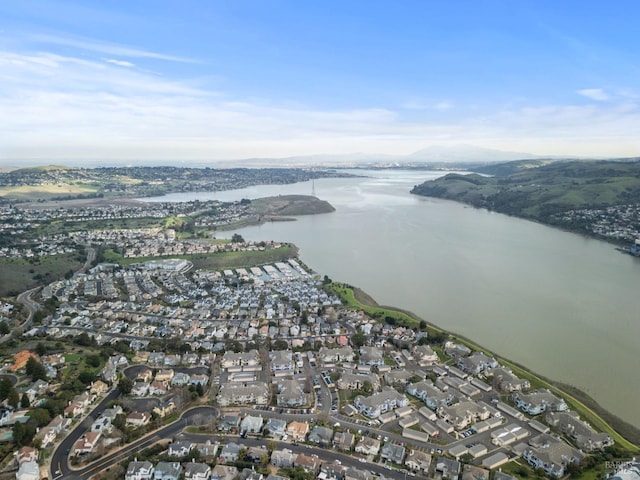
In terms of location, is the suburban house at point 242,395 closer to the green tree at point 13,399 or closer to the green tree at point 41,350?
the green tree at point 13,399

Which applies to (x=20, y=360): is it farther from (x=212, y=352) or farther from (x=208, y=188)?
(x=208, y=188)

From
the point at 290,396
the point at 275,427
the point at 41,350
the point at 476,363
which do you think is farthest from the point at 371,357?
the point at 41,350

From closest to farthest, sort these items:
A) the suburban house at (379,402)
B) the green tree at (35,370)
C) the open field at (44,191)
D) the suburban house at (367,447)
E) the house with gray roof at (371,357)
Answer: the suburban house at (367,447), the suburban house at (379,402), the green tree at (35,370), the house with gray roof at (371,357), the open field at (44,191)

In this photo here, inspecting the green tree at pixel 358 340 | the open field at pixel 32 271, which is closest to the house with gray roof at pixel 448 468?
the green tree at pixel 358 340

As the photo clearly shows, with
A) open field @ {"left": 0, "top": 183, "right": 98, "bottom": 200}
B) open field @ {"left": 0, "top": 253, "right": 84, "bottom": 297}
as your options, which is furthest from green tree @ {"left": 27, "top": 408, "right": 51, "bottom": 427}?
open field @ {"left": 0, "top": 183, "right": 98, "bottom": 200}

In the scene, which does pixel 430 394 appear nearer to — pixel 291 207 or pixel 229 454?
pixel 229 454

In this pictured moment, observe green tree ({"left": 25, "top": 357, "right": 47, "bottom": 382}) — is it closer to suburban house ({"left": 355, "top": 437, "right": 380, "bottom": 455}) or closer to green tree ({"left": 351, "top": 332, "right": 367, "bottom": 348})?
suburban house ({"left": 355, "top": 437, "right": 380, "bottom": 455})

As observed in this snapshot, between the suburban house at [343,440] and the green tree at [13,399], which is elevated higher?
the green tree at [13,399]
